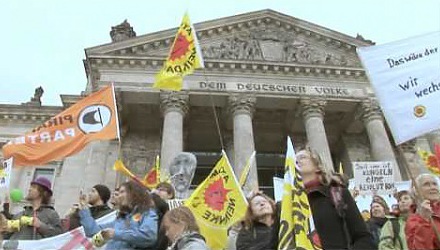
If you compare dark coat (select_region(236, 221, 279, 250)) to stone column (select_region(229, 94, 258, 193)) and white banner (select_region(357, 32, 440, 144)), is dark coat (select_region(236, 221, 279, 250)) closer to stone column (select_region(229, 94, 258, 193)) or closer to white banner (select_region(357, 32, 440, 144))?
white banner (select_region(357, 32, 440, 144))

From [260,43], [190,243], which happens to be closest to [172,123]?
[260,43]

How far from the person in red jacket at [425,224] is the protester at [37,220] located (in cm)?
457

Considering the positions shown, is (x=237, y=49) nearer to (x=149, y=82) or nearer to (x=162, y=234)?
(x=149, y=82)

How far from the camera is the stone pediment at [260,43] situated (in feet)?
86.0

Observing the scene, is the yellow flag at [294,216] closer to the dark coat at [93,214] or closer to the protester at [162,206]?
the protester at [162,206]

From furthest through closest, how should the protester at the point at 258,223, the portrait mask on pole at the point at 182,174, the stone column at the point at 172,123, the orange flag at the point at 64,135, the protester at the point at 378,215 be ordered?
the stone column at the point at 172,123, the portrait mask on pole at the point at 182,174, the orange flag at the point at 64,135, the protester at the point at 378,215, the protester at the point at 258,223

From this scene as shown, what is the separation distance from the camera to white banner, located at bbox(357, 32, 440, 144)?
22.0ft

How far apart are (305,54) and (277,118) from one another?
4242 mm

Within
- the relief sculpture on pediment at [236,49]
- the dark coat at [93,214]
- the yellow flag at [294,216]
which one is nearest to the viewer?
the yellow flag at [294,216]

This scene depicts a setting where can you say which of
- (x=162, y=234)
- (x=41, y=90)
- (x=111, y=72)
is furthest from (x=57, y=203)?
(x=162, y=234)

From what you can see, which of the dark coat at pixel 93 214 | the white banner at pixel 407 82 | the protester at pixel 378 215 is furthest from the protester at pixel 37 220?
the white banner at pixel 407 82

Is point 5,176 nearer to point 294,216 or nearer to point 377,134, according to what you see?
point 294,216

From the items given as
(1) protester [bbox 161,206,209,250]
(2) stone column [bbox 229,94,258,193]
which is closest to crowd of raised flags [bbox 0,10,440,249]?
(1) protester [bbox 161,206,209,250]

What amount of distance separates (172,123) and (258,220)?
1802 cm
